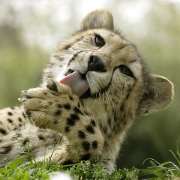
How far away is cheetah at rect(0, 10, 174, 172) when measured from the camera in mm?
1783

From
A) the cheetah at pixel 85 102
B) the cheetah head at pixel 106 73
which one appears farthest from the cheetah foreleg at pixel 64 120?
the cheetah head at pixel 106 73

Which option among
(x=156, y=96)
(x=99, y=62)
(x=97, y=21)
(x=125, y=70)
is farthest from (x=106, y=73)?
(x=97, y=21)

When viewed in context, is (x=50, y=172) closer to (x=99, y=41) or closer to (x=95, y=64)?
(x=95, y=64)

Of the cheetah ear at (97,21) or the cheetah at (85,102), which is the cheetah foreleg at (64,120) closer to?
the cheetah at (85,102)

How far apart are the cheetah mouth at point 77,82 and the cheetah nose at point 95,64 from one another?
0.26ft

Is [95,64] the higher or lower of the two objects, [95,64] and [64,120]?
the higher

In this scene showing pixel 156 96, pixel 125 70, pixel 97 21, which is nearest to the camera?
pixel 125 70

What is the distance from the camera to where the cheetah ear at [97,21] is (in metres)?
2.98

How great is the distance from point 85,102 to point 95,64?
275mm

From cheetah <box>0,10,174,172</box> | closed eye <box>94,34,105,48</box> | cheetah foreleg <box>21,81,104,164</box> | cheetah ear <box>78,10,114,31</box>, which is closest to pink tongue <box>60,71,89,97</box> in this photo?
cheetah <box>0,10,174,172</box>

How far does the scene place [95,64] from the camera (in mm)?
2041

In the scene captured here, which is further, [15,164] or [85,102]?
[85,102]

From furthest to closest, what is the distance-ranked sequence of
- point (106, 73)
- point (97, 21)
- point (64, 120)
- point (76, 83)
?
1. point (97, 21)
2. point (106, 73)
3. point (76, 83)
4. point (64, 120)

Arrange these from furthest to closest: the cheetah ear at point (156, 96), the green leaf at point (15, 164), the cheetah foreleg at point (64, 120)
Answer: the cheetah ear at point (156, 96), the cheetah foreleg at point (64, 120), the green leaf at point (15, 164)
